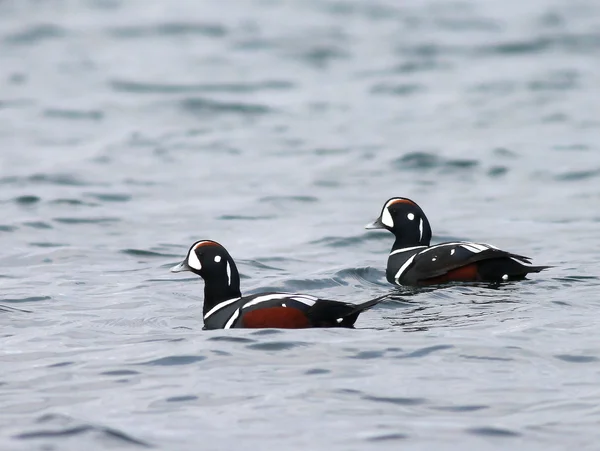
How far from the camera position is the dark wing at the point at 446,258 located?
11.1 m

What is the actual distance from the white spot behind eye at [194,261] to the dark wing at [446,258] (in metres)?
2.27

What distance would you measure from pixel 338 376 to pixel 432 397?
0.73 meters

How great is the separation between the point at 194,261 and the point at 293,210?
6343 millimetres

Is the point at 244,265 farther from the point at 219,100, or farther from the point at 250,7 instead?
the point at 250,7

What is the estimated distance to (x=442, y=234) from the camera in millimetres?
14844

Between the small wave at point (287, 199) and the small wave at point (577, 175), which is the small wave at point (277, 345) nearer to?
the small wave at point (287, 199)

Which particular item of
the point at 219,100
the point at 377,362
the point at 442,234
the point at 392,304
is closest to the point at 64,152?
the point at 219,100

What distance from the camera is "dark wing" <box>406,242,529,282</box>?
36.3ft

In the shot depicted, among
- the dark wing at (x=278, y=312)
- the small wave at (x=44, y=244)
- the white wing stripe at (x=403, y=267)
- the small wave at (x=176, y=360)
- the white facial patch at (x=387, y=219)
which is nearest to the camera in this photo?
the small wave at (x=176, y=360)

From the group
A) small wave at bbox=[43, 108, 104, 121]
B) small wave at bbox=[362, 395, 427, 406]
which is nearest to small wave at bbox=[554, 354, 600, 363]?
small wave at bbox=[362, 395, 427, 406]

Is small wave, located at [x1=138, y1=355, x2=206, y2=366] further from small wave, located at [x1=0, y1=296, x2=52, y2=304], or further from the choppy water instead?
small wave, located at [x1=0, y1=296, x2=52, y2=304]

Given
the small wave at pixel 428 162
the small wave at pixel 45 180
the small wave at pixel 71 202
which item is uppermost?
the small wave at pixel 428 162

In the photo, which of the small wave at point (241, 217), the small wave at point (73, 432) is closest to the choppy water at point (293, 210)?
the small wave at point (73, 432)

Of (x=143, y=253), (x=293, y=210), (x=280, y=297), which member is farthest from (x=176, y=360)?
(x=293, y=210)
